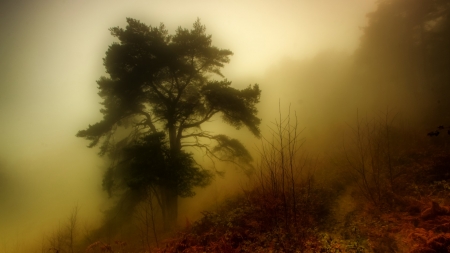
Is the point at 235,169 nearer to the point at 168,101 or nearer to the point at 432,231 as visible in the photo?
the point at 168,101

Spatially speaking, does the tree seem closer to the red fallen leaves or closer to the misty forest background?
the misty forest background

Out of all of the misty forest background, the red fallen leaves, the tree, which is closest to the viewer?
the red fallen leaves

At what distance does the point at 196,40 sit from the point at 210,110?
408 cm

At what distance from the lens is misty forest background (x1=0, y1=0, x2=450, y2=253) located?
584 centimetres

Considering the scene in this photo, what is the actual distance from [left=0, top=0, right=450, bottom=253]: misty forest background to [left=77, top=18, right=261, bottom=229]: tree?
6 centimetres

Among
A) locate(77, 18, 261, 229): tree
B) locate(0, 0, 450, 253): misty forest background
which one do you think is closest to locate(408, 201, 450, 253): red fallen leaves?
locate(0, 0, 450, 253): misty forest background

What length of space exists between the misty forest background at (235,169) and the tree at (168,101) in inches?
2.4

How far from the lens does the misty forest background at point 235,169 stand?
5.84 meters

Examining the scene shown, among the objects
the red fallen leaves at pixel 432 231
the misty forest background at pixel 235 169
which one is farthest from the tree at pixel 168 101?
the red fallen leaves at pixel 432 231

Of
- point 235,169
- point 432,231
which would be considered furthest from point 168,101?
point 432,231

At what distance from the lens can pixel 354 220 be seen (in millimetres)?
6223

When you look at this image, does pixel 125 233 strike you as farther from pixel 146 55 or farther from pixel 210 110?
pixel 146 55

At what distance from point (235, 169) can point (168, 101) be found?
5.73 m

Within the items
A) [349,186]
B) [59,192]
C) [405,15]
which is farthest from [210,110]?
[59,192]
